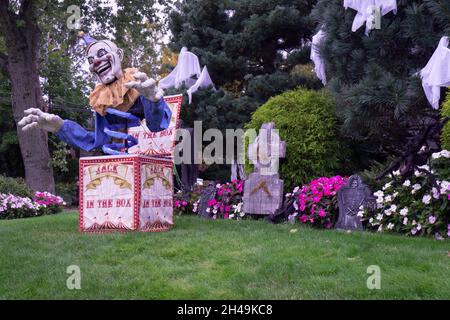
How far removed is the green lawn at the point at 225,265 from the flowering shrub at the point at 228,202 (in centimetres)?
221

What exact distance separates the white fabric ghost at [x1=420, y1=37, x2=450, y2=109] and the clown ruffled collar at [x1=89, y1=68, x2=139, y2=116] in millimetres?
3629

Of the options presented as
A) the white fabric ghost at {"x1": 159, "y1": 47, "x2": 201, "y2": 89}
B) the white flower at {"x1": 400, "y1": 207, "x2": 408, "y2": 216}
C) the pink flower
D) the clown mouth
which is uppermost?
the white fabric ghost at {"x1": 159, "y1": 47, "x2": 201, "y2": 89}

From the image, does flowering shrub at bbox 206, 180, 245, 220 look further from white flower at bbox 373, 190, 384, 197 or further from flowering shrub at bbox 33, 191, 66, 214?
flowering shrub at bbox 33, 191, 66, 214

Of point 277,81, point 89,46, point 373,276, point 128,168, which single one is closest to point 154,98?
point 128,168

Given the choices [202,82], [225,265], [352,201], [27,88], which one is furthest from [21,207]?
[225,265]

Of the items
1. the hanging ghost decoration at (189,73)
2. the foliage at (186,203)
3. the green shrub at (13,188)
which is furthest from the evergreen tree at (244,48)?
the green shrub at (13,188)

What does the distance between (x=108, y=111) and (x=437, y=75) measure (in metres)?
4.10

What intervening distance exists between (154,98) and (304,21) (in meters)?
7.38

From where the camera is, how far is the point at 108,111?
258 inches

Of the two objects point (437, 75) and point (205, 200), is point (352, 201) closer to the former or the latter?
point (437, 75)

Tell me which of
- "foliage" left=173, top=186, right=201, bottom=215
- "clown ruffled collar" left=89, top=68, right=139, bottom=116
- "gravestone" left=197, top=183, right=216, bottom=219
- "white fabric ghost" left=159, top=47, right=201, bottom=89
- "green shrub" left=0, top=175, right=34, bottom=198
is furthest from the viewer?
"white fabric ghost" left=159, top=47, right=201, bottom=89

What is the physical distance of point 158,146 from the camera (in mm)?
8797

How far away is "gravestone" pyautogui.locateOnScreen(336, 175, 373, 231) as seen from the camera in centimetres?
650

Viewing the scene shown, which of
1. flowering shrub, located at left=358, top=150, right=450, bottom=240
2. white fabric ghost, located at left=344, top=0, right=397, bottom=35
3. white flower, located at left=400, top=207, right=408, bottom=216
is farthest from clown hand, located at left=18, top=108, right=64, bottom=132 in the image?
white flower, located at left=400, top=207, right=408, bottom=216
